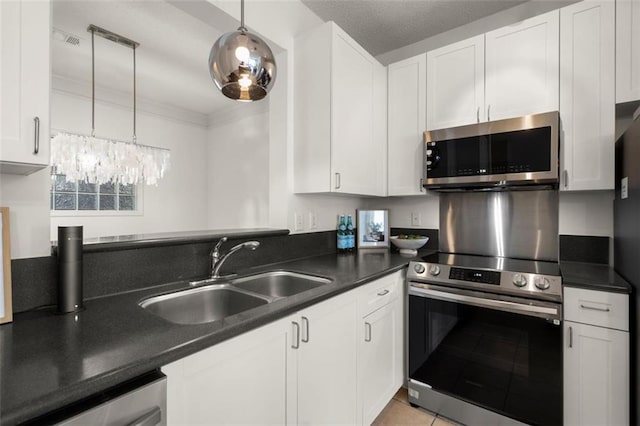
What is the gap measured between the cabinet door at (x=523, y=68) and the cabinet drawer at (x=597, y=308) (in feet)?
3.65

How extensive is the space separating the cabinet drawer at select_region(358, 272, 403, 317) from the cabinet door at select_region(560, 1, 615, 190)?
1175 millimetres

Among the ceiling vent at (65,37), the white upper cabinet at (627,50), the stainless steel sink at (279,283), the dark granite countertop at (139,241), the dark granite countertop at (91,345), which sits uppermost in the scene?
the ceiling vent at (65,37)

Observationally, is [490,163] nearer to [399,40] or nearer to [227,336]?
[399,40]

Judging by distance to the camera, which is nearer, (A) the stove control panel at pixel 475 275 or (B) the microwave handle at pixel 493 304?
(B) the microwave handle at pixel 493 304

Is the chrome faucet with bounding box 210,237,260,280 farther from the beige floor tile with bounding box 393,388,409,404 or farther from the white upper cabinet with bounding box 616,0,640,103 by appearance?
the white upper cabinet with bounding box 616,0,640,103

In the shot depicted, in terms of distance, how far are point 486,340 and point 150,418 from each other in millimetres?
1686

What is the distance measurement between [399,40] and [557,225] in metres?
2.03

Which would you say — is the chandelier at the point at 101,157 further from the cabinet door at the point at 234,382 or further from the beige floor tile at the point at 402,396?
the beige floor tile at the point at 402,396

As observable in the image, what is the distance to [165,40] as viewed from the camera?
9.00 feet

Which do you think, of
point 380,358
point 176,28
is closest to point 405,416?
point 380,358

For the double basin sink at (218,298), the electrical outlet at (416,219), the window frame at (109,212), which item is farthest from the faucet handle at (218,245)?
the window frame at (109,212)

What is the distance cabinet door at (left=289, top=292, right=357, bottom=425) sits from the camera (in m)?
1.21

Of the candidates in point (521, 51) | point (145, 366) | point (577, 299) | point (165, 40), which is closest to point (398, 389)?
point (577, 299)

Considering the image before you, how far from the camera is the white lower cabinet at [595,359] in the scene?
141 cm
